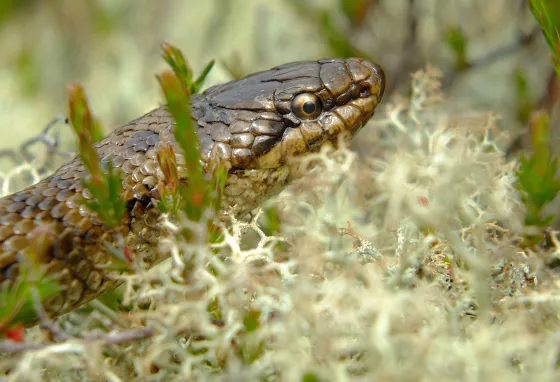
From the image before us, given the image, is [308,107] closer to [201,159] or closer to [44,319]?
[201,159]

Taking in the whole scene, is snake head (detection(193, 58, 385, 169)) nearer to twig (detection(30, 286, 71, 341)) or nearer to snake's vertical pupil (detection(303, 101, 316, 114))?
snake's vertical pupil (detection(303, 101, 316, 114))

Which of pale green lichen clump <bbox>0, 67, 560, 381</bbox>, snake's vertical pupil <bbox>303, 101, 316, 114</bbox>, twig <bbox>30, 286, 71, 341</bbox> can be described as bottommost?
pale green lichen clump <bbox>0, 67, 560, 381</bbox>

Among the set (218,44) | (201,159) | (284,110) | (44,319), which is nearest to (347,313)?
(44,319)

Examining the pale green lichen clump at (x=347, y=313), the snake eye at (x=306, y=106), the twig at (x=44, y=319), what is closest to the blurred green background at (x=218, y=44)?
the snake eye at (x=306, y=106)

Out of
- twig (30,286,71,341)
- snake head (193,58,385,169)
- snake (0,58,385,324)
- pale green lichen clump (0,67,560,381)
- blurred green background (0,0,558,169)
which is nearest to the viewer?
pale green lichen clump (0,67,560,381)

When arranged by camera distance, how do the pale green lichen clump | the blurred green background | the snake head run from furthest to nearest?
the blurred green background
the snake head
the pale green lichen clump

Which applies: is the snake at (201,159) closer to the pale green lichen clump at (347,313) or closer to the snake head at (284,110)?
the snake head at (284,110)

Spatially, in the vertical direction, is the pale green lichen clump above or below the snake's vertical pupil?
below

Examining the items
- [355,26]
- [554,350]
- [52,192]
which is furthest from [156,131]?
[355,26]

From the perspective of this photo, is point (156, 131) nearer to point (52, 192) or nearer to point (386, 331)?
point (52, 192)

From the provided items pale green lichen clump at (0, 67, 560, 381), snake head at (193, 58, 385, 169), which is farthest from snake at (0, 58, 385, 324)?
pale green lichen clump at (0, 67, 560, 381)
